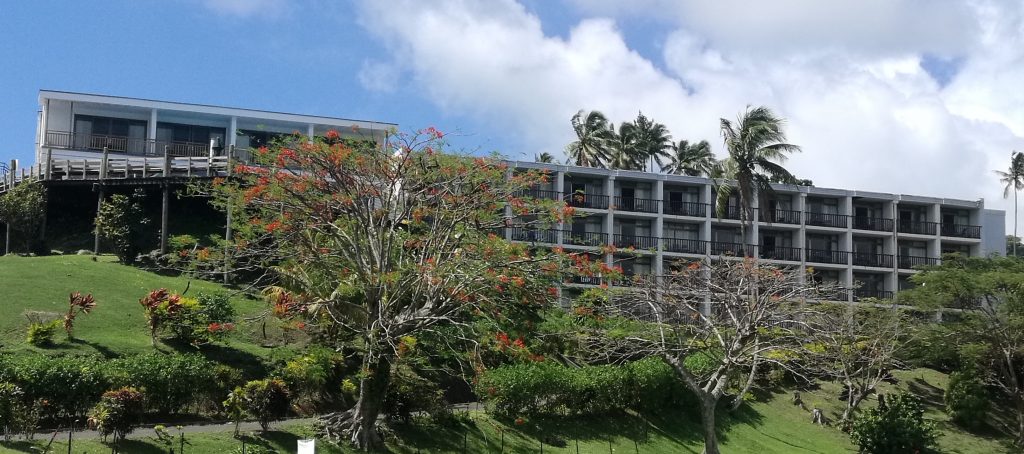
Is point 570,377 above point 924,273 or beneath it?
beneath

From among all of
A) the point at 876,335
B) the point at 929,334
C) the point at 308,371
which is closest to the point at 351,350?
the point at 308,371

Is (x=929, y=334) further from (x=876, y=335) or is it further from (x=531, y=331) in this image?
(x=531, y=331)

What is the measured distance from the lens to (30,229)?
38.1 meters

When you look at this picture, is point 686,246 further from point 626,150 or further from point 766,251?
point 626,150

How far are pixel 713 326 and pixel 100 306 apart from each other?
19.1 metres

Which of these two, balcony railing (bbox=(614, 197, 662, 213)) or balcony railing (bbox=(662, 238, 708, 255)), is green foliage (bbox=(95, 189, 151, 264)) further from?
balcony railing (bbox=(662, 238, 708, 255))

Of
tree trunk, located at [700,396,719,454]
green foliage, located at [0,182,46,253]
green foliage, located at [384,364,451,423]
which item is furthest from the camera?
green foliage, located at [0,182,46,253]

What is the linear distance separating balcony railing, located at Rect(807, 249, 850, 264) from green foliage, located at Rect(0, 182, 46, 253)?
141ft

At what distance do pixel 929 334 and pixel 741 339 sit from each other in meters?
18.3

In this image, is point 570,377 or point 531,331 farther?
point 570,377

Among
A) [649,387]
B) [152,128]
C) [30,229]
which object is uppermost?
[152,128]

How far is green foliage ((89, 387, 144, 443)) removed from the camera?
1983 centimetres

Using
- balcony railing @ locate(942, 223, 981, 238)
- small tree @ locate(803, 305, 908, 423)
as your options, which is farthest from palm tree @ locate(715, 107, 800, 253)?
balcony railing @ locate(942, 223, 981, 238)

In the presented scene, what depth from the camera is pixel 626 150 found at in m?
70.0
